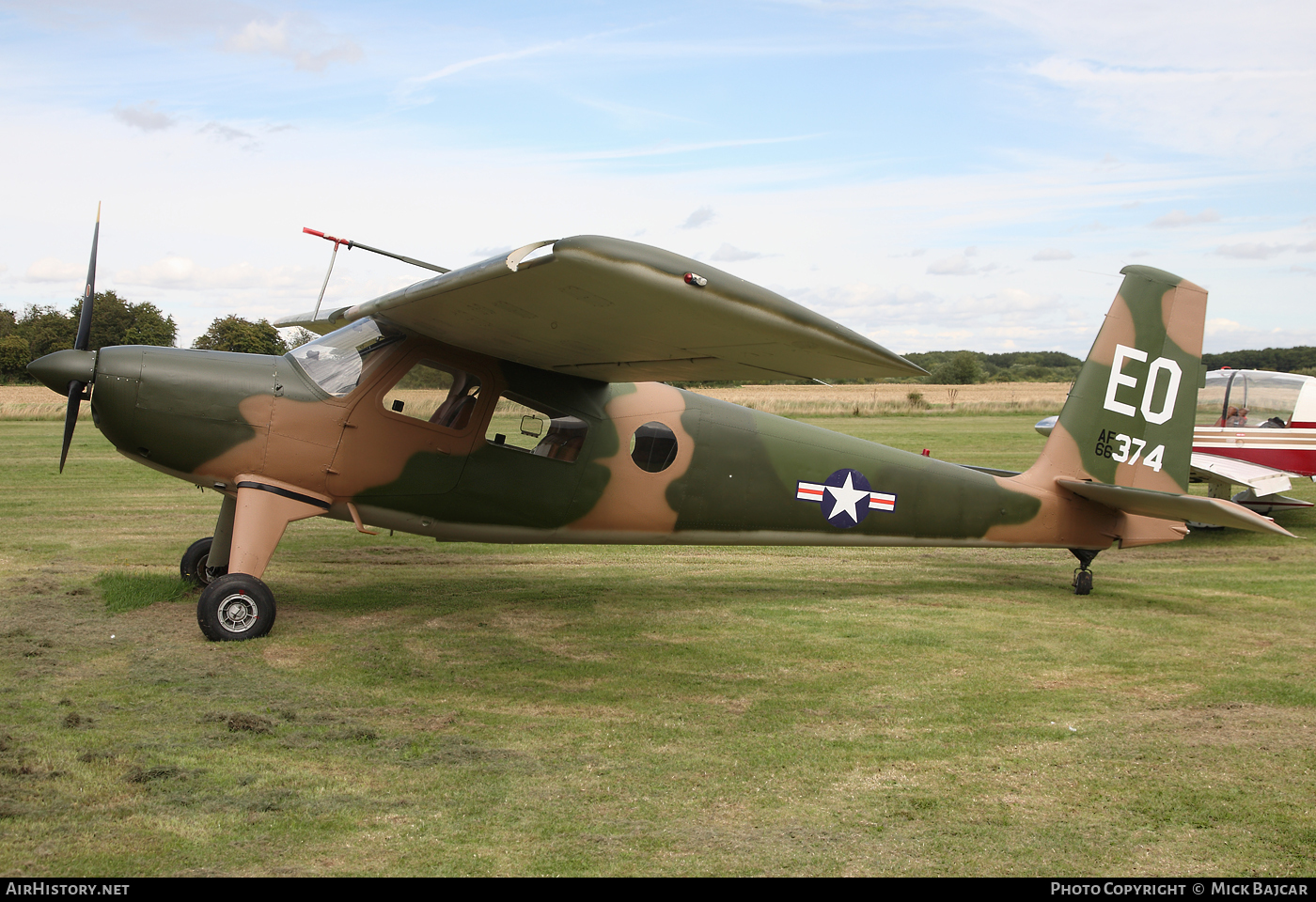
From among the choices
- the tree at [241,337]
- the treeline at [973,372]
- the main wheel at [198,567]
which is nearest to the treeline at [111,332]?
the tree at [241,337]

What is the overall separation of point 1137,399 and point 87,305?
32.0 feet

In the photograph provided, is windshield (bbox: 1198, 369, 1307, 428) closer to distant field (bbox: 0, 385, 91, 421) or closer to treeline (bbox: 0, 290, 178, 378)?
distant field (bbox: 0, 385, 91, 421)

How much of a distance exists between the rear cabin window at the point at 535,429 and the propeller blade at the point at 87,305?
3183 millimetres

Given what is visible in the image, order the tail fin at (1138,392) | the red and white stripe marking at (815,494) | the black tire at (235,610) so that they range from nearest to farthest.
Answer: the black tire at (235,610)
the red and white stripe marking at (815,494)
the tail fin at (1138,392)

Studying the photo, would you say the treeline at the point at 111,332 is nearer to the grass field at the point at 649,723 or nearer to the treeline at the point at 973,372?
the grass field at the point at 649,723

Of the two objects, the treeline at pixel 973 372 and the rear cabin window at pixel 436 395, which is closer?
the rear cabin window at pixel 436 395

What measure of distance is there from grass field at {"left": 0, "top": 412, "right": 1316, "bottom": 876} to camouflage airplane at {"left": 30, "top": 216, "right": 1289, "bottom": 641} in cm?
78

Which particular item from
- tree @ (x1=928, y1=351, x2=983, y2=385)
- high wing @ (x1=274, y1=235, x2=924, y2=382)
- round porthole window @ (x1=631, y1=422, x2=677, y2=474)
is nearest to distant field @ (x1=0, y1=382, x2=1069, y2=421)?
round porthole window @ (x1=631, y1=422, x2=677, y2=474)

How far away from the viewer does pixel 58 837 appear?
3.50 meters

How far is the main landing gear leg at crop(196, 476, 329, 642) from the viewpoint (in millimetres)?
6379

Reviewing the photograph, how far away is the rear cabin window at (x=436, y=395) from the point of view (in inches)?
278

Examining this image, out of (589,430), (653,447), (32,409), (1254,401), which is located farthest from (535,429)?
(32,409)

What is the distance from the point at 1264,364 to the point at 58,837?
3745 inches

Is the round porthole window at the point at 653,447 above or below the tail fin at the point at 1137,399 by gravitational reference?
below
